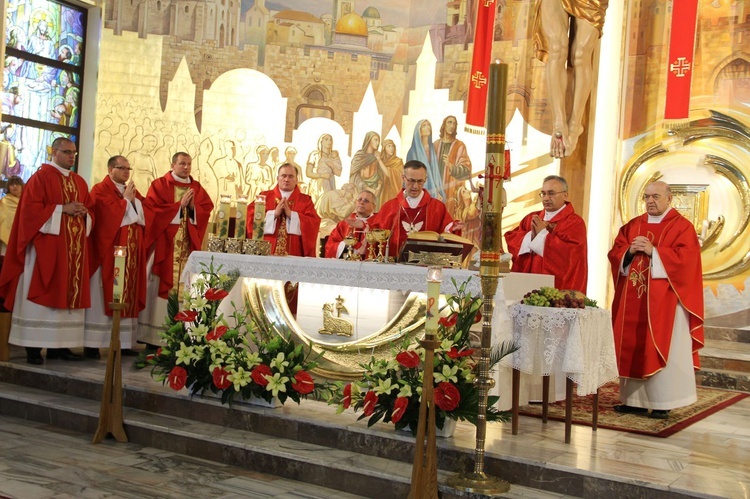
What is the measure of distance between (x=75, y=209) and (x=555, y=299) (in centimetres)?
418

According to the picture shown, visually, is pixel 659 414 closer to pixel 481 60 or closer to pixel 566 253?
pixel 566 253

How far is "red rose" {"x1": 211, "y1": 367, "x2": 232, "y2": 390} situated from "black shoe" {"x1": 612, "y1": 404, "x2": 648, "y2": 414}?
2879mm

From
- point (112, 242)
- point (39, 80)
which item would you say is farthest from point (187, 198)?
point (39, 80)

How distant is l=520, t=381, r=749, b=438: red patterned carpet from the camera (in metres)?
5.64

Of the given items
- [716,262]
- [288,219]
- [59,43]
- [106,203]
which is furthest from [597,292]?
[59,43]

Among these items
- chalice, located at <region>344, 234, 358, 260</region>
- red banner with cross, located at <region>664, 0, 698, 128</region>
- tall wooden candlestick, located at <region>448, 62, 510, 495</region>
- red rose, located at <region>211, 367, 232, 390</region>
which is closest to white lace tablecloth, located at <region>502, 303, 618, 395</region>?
tall wooden candlestick, located at <region>448, 62, 510, 495</region>

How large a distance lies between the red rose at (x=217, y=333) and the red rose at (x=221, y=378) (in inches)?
8.0

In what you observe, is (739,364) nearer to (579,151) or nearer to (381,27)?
(579,151)

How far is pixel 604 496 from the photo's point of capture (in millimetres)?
4305

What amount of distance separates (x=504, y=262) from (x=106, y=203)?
12.7ft

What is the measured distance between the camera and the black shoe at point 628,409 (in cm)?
625

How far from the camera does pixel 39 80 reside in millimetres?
10945

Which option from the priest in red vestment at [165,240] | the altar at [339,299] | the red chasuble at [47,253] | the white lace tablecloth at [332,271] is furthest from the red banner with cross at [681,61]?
the red chasuble at [47,253]

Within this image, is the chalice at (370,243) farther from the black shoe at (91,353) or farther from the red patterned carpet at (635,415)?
the black shoe at (91,353)
